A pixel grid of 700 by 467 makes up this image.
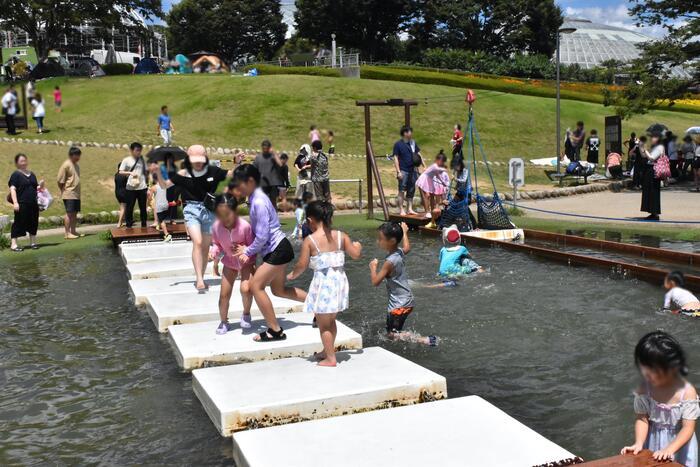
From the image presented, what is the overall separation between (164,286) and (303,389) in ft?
17.5

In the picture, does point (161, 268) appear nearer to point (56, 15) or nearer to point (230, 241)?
point (230, 241)

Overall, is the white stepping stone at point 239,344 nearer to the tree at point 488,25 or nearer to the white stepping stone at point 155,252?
the white stepping stone at point 155,252

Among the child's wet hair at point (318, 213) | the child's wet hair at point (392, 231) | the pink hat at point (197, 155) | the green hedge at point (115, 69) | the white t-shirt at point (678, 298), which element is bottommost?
the white t-shirt at point (678, 298)

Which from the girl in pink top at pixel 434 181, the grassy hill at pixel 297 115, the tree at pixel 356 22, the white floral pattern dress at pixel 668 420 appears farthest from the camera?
the tree at pixel 356 22

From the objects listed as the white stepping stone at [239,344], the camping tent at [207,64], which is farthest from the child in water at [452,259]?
the camping tent at [207,64]

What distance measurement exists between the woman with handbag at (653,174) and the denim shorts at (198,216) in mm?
10522

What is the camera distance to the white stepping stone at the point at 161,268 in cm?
1191

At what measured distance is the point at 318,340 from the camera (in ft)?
25.3

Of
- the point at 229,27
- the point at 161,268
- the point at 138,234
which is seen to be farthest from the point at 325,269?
the point at 229,27

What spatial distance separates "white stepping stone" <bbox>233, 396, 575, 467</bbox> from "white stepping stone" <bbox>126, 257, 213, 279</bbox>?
279 inches

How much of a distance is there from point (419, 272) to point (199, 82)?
34.8 m

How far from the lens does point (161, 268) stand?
12250 mm

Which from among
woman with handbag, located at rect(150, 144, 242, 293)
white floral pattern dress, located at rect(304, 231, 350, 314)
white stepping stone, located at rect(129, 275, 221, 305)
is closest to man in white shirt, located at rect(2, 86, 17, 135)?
white stepping stone, located at rect(129, 275, 221, 305)

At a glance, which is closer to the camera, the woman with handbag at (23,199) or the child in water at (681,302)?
the child in water at (681,302)
